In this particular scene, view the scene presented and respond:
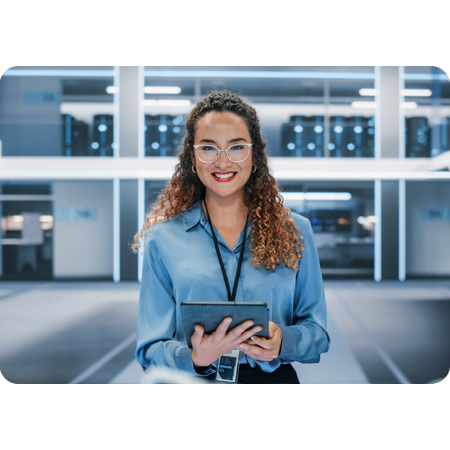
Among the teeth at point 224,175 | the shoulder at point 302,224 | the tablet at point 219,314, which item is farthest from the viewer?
the shoulder at point 302,224

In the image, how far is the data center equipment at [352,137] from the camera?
18.0ft

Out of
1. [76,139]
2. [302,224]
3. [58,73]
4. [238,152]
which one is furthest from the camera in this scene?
[58,73]

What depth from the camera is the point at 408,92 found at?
5.82 meters

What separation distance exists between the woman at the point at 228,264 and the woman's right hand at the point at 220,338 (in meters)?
0.09

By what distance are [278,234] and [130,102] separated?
508cm

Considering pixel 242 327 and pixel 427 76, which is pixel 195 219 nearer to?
pixel 242 327

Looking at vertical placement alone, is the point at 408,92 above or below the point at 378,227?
above

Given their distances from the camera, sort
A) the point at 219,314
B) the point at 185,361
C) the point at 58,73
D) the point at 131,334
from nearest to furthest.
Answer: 1. the point at 219,314
2. the point at 185,361
3. the point at 131,334
4. the point at 58,73

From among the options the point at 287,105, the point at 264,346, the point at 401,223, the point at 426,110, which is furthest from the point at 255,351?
the point at 426,110

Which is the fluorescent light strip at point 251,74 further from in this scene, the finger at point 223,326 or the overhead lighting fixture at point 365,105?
the finger at point 223,326

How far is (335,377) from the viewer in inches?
113

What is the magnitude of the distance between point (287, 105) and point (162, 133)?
89.3 inches

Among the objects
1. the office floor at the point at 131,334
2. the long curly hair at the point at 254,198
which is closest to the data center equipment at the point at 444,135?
the office floor at the point at 131,334
